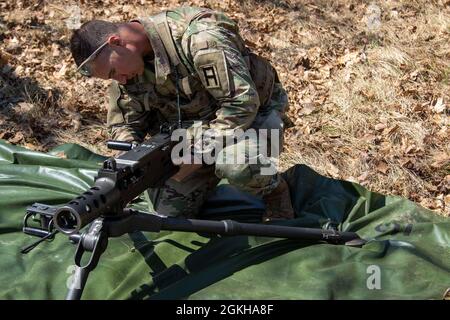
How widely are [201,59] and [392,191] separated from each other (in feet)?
6.96

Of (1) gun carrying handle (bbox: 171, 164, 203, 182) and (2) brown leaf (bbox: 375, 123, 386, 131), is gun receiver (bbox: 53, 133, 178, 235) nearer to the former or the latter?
(1) gun carrying handle (bbox: 171, 164, 203, 182)

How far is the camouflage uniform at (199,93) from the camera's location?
3381mm

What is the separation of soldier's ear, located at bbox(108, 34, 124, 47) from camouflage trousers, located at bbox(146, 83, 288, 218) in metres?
0.87

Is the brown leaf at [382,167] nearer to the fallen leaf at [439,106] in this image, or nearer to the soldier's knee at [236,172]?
the fallen leaf at [439,106]

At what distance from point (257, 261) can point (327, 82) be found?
361 cm

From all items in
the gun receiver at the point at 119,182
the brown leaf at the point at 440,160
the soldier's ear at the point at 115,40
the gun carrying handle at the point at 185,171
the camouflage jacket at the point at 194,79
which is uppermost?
the soldier's ear at the point at 115,40

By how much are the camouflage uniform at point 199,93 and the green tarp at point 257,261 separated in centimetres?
41

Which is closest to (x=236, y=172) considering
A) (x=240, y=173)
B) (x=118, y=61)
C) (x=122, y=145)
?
(x=240, y=173)

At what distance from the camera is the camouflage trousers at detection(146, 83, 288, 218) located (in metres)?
3.53

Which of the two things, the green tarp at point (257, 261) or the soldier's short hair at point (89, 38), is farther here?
the soldier's short hair at point (89, 38)

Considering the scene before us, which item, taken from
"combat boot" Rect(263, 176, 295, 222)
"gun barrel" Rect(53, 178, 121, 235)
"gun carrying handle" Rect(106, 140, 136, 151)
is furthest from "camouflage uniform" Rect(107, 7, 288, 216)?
"gun barrel" Rect(53, 178, 121, 235)

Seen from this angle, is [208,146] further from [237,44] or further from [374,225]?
[374,225]

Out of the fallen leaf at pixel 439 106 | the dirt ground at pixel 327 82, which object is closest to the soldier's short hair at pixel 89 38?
the dirt ground at pixel 327 82

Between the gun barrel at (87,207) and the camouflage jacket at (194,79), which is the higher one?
the camouflage jacket at (194,79)
